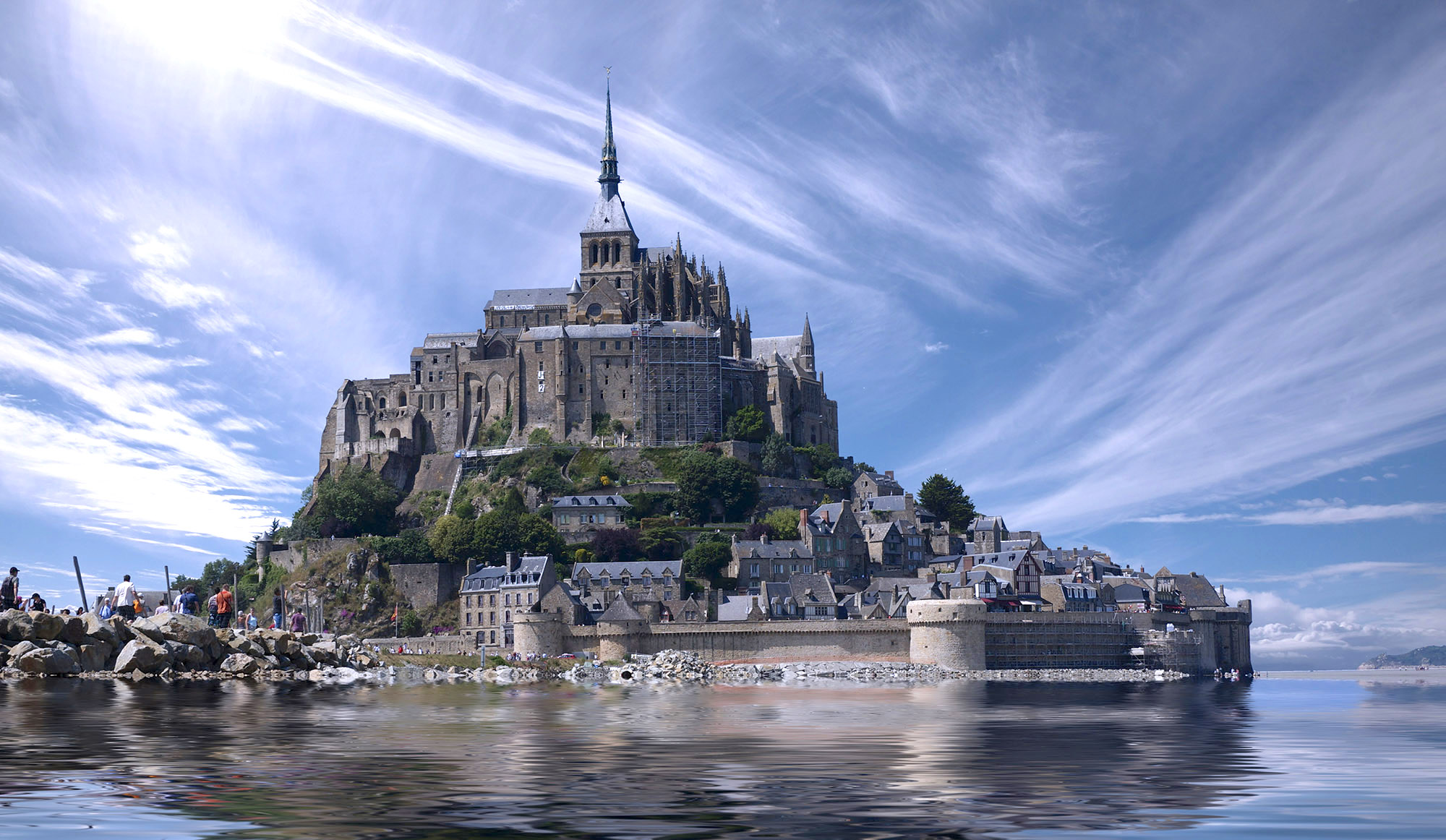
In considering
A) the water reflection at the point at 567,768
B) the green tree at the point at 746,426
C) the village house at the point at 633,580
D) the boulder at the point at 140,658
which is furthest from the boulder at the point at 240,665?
the green tree at the point at 746,426

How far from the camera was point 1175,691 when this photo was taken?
61094mm

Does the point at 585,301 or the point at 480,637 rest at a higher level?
the point at 585,301

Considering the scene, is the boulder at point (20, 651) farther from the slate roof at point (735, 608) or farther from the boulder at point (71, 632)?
the slate roof at point (735, 608)

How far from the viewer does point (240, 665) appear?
35.0 metres

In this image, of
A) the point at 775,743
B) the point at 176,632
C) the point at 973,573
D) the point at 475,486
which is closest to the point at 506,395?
the point at 475,486

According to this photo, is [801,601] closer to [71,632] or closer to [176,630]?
[176,630]

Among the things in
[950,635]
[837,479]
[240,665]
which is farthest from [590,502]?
[240,665]

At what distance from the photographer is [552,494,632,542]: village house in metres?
95.4

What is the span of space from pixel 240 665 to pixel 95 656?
396 centimetres

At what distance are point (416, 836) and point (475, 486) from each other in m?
94.8

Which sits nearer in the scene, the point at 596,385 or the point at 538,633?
the point at 538,633

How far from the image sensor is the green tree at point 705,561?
87.9 meters

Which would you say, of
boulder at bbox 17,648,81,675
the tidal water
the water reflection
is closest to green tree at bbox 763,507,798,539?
the tidal water

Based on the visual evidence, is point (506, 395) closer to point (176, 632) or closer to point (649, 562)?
point (649, 562)
